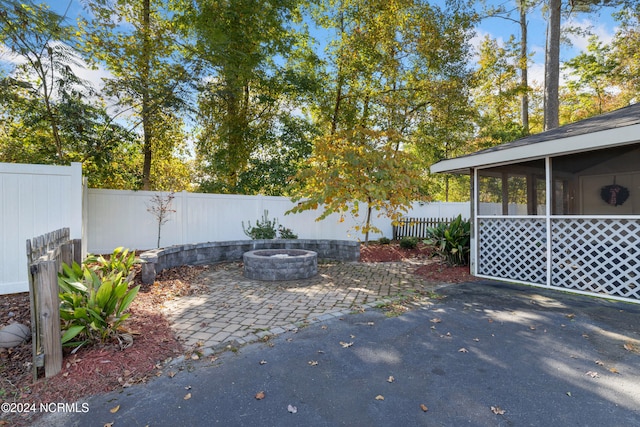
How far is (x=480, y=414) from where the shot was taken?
2.04m

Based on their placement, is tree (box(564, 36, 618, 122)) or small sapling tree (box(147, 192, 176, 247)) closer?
small sapling tree (box(147, 192, 176, 247))

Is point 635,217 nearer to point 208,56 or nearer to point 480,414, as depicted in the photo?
point 480,414

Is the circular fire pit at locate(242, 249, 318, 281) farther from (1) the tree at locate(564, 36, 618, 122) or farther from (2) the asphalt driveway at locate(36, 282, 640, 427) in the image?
(1) the tree at locate(564, 36, 618, 122)

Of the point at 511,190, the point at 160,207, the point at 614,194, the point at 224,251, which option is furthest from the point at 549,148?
the point at 160,207

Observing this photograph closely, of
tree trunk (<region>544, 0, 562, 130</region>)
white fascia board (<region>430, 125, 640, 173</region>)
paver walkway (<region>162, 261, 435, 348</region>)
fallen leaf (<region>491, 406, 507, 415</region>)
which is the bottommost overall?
fallen leaf (<region>491, 406, 507, 415</region>)

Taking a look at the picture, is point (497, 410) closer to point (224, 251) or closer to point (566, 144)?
point (566, 144)

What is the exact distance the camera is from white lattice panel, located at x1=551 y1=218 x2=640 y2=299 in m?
4.42

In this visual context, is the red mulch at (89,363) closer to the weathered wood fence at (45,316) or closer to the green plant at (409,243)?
the weathered wood fence at (45,316)

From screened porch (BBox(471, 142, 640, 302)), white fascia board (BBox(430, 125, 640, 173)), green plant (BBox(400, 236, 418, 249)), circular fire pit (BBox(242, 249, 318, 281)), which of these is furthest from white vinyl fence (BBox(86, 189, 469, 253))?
screened porch (BBox(471, 142, 640, 302))

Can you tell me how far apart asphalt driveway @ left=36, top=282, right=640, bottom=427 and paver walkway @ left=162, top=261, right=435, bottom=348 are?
1.16ft

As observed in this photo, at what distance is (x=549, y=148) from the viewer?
4.71 meters

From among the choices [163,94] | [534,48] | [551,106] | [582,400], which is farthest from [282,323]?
[534,48]

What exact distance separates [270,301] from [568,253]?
472 centimetres

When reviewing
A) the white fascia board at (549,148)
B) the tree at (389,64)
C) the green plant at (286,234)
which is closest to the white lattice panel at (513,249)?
the white fascia board at (549,148)
